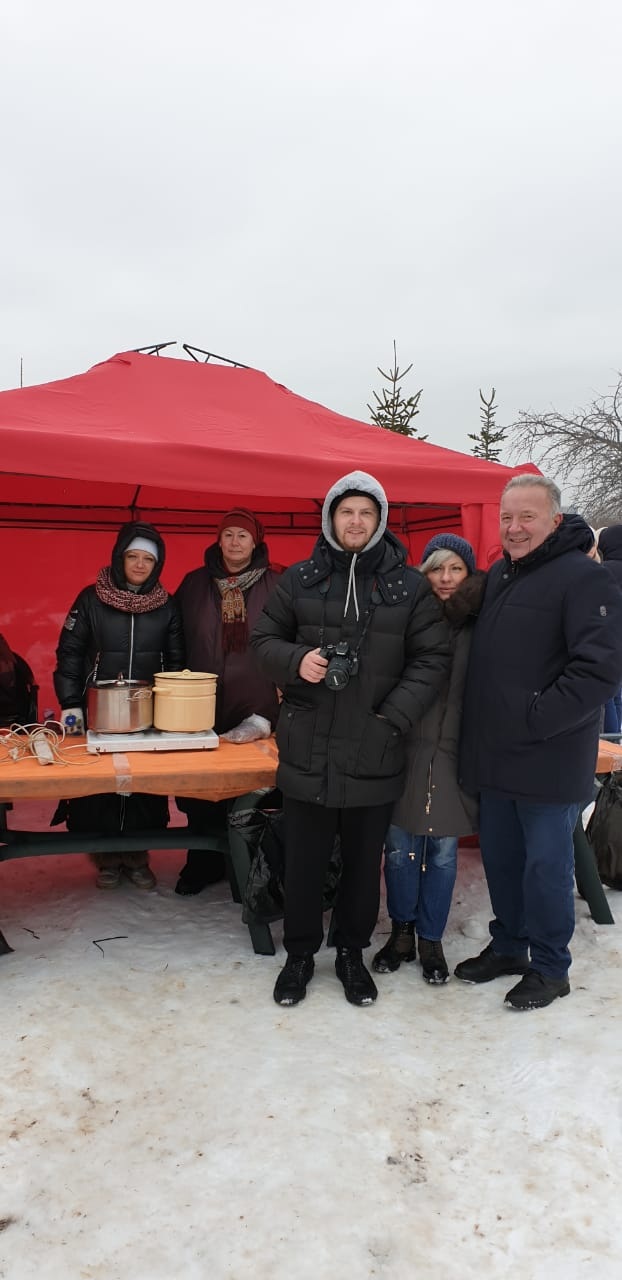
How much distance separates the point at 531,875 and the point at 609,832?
1450mm

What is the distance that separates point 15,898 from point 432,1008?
1.97 metres

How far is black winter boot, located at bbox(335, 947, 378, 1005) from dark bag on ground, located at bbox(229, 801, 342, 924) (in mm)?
302

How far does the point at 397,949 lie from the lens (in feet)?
10.0

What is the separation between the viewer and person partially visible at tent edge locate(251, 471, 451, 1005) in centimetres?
256

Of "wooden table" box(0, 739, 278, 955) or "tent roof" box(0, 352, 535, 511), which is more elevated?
"tent roof" box(0, 352, 535, 511)

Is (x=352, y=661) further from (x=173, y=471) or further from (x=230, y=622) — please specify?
(x=173, y=471)

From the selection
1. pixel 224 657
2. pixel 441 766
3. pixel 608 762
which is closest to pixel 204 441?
pixel 224 657

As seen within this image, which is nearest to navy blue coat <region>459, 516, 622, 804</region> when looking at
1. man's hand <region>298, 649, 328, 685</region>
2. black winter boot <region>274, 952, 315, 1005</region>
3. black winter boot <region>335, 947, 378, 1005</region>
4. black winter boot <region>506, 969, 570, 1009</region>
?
man's hand <region>298, 649, 328, 685</region>

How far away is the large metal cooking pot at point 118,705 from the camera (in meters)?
3.11

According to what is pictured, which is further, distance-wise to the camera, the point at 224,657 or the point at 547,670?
the point at 224,657

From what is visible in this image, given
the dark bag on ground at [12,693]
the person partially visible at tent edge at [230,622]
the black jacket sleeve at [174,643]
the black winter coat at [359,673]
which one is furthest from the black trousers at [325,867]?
the dark bag on ground at [12,693]

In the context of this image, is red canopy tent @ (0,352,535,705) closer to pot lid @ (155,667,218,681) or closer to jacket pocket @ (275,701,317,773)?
pot lid @ (155,667,218,681)

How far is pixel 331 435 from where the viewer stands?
14.6ft

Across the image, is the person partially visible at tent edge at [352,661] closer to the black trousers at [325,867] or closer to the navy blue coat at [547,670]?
the black trousers at [325,867]
